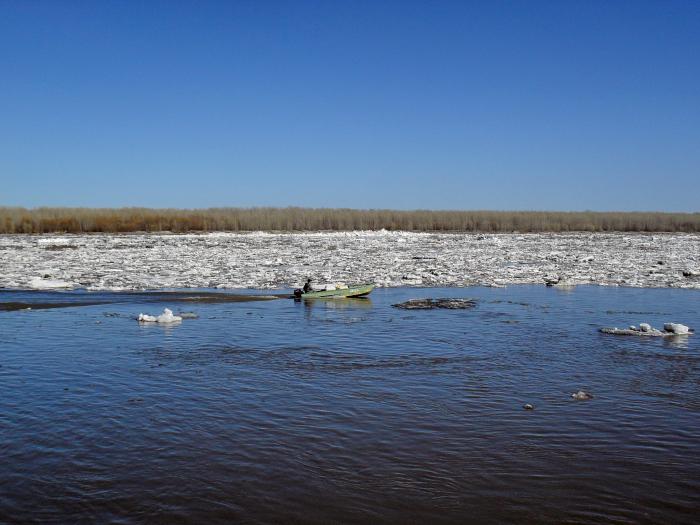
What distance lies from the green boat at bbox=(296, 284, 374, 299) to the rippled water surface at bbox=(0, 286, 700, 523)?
3.93 m

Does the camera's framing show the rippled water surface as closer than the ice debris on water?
Yes

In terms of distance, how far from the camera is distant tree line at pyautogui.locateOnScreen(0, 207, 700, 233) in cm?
5253

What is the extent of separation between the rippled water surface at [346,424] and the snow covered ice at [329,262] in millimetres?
8507

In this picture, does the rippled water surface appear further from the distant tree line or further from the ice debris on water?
the distant tree line

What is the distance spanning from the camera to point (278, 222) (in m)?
59.4

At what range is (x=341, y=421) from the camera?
27.5ft

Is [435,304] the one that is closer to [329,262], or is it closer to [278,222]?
[329,262]

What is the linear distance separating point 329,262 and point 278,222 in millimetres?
30727

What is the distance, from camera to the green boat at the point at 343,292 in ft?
62.6

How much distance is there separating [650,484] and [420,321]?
927 centimetres

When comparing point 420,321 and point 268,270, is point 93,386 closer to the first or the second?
point 420,321

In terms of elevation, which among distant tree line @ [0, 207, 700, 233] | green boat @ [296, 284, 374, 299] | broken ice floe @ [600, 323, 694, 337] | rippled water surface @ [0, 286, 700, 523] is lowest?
rippled water surface @ [0, 286, 700, 523]

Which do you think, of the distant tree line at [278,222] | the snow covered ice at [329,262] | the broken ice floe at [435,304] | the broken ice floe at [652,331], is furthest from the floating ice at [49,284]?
the distant tree line at [278,222]

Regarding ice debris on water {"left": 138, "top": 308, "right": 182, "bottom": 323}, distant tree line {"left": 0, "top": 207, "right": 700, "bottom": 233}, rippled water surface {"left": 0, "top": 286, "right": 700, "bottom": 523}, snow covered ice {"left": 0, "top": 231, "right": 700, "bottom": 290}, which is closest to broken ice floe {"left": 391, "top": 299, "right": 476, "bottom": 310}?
rippled water surface {"left": 0, "top": 286, "right": 700, "bottom": 523}
